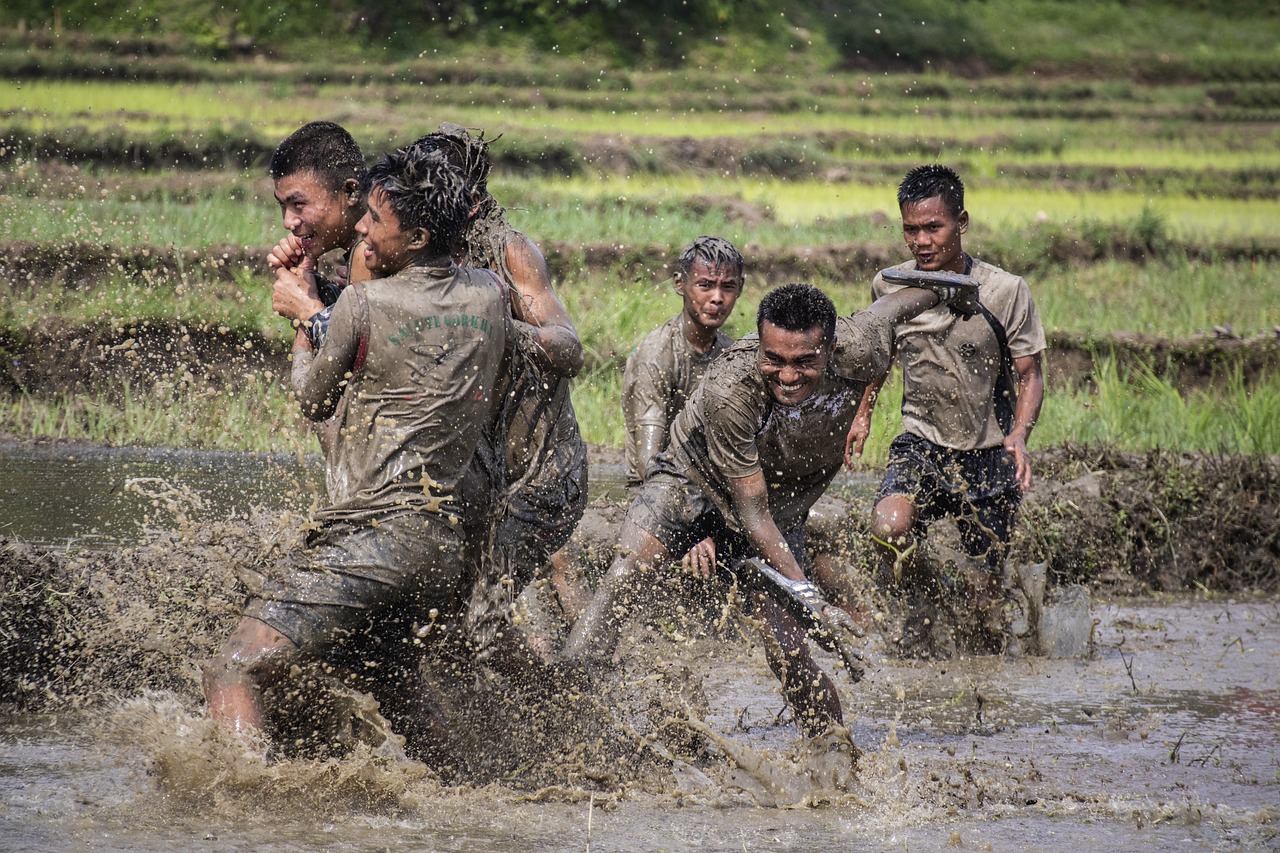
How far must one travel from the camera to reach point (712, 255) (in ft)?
18.2

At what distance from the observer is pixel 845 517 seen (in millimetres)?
6785

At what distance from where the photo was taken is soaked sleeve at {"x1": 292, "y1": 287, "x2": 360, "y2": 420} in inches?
139

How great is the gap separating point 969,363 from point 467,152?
2170 mm

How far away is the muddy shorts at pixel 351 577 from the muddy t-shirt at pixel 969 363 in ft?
8.01

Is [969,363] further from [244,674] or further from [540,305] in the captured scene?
[244,674]

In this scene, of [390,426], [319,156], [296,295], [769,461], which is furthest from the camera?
[769,461]

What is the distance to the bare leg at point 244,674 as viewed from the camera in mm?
3447

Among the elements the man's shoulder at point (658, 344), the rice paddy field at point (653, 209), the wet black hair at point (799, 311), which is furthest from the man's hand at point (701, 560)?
the rice paddy field at point (653, 209)

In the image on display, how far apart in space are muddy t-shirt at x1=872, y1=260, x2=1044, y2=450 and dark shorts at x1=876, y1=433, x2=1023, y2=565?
0.06 meters

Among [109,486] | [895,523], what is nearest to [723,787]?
[895,523]

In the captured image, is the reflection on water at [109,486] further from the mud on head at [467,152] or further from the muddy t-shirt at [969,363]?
the muddy t-shirt at [969,363]

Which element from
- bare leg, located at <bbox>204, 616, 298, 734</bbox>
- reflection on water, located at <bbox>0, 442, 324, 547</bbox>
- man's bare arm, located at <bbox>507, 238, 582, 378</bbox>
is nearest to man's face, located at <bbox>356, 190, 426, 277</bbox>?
man's bare arm, located at <bbox>507, 238, 582, 378</bbox>

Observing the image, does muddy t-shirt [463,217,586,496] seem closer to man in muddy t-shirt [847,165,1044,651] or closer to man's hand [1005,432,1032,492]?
man in muddy t-shirt [847,165,1044,651]

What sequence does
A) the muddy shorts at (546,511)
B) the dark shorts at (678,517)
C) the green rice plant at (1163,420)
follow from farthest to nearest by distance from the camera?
the green rice plant at (1163,420) → the dark shorts at (678,517) → the muddy shorts at (546,511)
